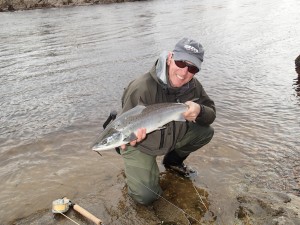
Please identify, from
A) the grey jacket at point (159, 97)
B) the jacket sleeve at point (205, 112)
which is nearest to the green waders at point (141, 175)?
the grey jacket at point (159, 97)

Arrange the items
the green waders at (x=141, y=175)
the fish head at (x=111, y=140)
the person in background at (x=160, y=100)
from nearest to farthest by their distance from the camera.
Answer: the fish head at (x=111, y=140), the person in background at (x=160, y=100), the green waders at (x=141, y=175)

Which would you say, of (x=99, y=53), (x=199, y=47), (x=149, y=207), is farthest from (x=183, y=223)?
(x=99, y=53)

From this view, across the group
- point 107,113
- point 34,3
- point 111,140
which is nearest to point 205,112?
point 111,140

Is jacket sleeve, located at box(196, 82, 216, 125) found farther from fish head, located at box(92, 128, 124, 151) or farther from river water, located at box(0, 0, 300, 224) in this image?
fish head, located at box(92, 128, 124, 151)

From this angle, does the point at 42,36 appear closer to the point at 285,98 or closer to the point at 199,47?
the point at 285,98

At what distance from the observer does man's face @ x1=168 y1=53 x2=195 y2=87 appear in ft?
16.9

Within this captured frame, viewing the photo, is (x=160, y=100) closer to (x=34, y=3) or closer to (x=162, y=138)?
(x=162, y=138)

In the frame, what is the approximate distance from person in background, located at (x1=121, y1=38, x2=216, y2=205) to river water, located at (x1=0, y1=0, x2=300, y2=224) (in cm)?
77

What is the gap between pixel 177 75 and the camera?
17.1ft

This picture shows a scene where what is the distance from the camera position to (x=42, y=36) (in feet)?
77.1

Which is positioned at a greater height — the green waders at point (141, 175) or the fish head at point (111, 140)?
the fish head at point (111, 140)

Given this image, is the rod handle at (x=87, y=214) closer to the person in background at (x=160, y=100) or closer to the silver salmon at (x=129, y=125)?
the person in background at (x=160, y=100)

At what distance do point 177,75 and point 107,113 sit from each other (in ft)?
17.2

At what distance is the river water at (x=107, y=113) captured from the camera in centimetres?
626
